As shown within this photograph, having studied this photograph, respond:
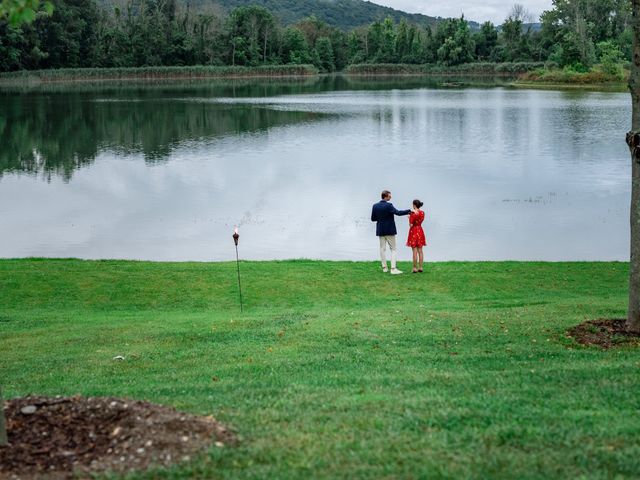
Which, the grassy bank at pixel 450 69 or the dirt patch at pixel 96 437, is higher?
the grassy bank at pixel 450 69

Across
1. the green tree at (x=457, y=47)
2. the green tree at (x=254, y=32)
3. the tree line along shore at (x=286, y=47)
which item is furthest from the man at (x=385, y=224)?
the green tree at (x=457, y=47)

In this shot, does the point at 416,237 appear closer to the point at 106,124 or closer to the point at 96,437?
the point at 96,437

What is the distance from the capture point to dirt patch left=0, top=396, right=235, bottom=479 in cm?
686

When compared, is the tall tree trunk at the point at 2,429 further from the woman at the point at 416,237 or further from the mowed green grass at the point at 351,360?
the woman at the point at 416,237

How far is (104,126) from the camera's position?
65688 mm

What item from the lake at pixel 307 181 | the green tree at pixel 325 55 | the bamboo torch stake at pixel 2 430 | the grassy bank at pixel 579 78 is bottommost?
the lake at pixel 307 181

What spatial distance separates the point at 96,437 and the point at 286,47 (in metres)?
174

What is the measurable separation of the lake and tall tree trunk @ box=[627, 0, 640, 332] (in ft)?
43.9

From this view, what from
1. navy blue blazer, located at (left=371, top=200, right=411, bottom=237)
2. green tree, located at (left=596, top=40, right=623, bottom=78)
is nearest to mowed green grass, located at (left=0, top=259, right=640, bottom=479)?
navy blue blazer, located at (left=371, top=200, right=411, bottom=237)

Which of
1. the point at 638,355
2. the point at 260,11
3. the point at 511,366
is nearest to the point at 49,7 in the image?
the point at 511,366

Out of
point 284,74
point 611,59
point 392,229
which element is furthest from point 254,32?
point 392,229

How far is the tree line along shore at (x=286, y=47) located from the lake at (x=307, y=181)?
179 feet

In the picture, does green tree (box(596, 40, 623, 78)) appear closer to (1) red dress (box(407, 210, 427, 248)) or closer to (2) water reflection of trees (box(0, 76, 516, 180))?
(2) water reflection of trees (box(0, 76, 516, 180))

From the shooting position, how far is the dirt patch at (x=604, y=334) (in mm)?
12133
